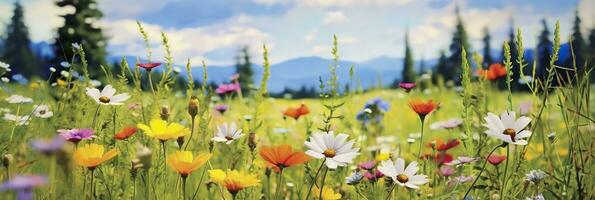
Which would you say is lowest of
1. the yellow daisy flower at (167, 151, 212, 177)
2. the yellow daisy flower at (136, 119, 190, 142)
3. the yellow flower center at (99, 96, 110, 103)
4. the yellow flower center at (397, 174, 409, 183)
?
the yellow flower center at (397, 174, 409, 183)

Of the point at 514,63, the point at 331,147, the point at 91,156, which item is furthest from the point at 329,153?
the point at 514,63

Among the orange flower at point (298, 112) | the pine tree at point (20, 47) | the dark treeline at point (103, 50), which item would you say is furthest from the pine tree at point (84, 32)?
the pine tree at point (20, 47)

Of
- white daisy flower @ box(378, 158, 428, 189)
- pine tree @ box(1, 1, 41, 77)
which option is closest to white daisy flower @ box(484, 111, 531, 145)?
white daisy flower @ box(378, 158, 428, 189)

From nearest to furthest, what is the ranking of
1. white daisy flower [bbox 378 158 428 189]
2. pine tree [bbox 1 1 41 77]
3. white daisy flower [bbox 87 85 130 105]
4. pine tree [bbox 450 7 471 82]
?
white daisy flower [bbox 378 158 428 189] → white daisy flower [bbox 87 85 130 105] → pine tree [bbox 450 7 471 82] → pine tree [bbox 1 1 41 77]

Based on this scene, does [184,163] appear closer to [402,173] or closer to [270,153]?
[270,153]

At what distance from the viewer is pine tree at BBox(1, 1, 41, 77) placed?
109ft

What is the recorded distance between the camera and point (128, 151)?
173cm

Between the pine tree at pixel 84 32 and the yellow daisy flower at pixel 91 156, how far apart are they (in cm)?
1006

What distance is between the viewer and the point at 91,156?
1289mm

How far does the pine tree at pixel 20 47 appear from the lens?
33375 mm

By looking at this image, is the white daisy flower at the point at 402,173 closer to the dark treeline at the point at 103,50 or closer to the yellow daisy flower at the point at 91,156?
the yellow daisy flower at the point at 91,156

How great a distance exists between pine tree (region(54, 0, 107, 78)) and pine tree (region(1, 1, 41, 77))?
19752mm

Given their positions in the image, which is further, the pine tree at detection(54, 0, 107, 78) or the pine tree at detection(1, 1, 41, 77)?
the pine tree at detection(1, 1, 41, 77)

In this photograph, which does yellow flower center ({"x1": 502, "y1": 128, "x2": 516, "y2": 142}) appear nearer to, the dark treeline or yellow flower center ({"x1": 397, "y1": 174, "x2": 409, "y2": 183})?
yellow flower center ({"x1": 397, "y1": 174, "x2": 409, "y2": 183})
